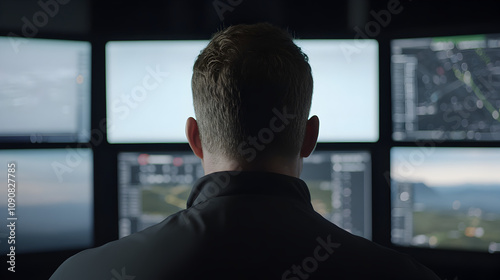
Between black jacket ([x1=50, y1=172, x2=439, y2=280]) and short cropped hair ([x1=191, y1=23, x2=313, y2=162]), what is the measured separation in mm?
64

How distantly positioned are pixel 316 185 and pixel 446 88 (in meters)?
0.54

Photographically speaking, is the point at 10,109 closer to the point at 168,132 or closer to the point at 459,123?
the point at 168,132

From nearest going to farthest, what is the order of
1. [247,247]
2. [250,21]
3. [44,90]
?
[247,247], [44,90], [250,21]

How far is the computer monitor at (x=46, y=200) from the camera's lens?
64.9 inches

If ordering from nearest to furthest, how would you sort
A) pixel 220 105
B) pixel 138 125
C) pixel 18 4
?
pixel 220 105 → pixel 18 4 → pixel 138 125

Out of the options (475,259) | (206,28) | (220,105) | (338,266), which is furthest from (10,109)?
(475,259)

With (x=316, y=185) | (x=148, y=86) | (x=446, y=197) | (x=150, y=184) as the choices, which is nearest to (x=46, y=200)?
(x=150, y=184)

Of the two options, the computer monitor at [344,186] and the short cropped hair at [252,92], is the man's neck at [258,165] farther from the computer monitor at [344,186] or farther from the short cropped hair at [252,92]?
the computer monitor at [344,186]

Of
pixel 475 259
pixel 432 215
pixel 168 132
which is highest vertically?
pixel 168 132

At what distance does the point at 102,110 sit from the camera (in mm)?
1737

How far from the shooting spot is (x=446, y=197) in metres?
1.68

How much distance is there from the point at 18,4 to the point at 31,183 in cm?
58

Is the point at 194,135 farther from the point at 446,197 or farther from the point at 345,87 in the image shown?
the point at 446,197

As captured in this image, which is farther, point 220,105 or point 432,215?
point 432,215
